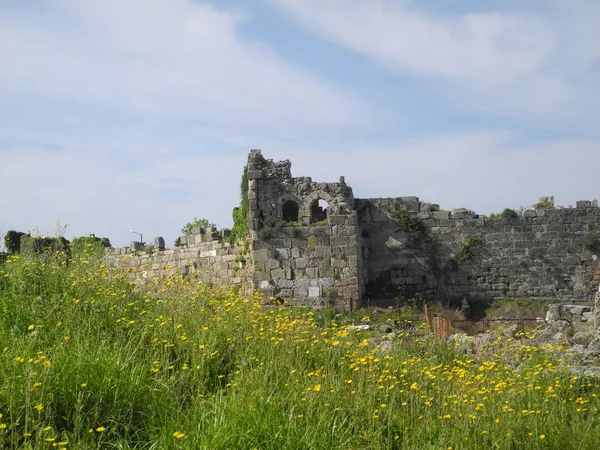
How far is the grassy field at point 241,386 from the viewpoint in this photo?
6.80 meters

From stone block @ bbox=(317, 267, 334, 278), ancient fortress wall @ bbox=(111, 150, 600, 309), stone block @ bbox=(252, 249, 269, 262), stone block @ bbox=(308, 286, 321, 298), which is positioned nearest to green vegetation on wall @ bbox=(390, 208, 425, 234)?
ancient fortress wall @ bbox=(111, 150, 600, 309)

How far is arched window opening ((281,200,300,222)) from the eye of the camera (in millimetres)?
19453

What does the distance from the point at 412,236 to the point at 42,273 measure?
39.3 ft

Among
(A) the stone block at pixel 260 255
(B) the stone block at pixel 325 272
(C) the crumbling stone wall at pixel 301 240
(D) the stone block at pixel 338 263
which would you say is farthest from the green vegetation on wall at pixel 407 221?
(A) the stone block at pixel 260 255

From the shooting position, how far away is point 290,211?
64.8ft

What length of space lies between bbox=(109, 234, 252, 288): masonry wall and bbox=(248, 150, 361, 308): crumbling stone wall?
0.92 meters

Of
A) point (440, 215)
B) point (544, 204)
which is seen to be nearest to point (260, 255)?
point (440, 215)

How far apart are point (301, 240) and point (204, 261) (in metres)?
3.82

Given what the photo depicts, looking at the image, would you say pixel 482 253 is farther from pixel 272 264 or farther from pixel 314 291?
pixel 272 264

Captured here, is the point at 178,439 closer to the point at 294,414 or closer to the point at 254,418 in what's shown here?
the point at 254,418

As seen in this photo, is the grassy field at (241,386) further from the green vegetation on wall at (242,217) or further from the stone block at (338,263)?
the green vegetation on wall at (242,217)

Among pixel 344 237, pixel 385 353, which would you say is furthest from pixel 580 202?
pixel 385 353

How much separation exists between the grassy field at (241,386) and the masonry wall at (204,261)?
30.3ft

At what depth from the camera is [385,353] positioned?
967cm
